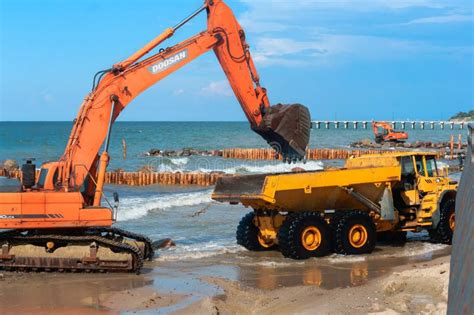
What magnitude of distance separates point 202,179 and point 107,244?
2389 centimetres

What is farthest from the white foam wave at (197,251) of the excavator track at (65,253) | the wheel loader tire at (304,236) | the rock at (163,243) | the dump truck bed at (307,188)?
the excavator track at (65,253)

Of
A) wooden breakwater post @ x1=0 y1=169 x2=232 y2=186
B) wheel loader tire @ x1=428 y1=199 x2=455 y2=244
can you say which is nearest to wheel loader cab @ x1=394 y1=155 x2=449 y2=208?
wheel loader tire @ x1=428 y1=199 x2=455 y2=244

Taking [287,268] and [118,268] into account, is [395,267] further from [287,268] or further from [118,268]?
[118,268]

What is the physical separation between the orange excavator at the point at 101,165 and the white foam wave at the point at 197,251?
895 mm

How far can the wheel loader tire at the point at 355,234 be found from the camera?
48.9 ft

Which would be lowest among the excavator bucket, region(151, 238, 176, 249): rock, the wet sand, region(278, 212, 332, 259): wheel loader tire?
the wet sand

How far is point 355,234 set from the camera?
1512 cm

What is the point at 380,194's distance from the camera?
15.6 metres

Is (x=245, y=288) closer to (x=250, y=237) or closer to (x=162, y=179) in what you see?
(x=250, y=237)

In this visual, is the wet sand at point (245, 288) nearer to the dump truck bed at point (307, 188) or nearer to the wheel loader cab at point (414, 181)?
the dump truck bed at point (307, 188)

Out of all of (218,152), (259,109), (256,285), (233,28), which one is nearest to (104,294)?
(256,285)

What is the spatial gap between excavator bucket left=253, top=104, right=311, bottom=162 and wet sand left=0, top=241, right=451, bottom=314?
2316 mm

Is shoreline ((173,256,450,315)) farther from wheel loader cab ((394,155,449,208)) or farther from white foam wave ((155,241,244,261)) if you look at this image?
wheel loader cab ((394,155,449,208))

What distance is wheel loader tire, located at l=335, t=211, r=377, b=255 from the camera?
14.9 m
